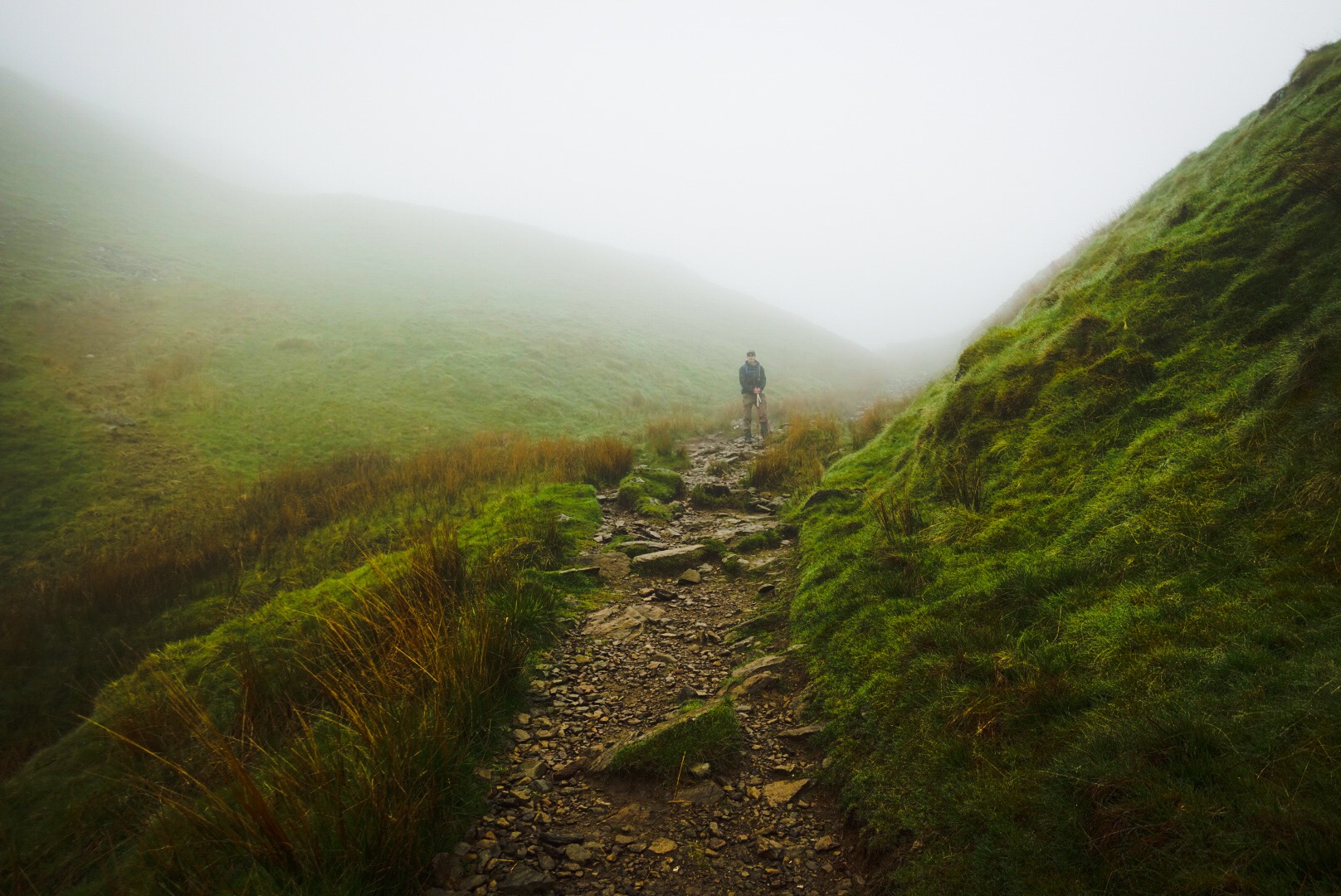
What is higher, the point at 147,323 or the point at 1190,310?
the point at 1190,310

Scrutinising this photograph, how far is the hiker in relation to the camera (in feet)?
59.8

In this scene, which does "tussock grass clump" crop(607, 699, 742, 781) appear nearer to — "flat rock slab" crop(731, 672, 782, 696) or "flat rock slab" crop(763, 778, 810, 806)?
"flat rock slab" crop(763, 778, 810, 806)

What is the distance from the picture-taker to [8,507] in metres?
11.3

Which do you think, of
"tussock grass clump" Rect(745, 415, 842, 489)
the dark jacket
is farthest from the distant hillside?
"tussock grass clump" Rect(745, 415, 842, 489)

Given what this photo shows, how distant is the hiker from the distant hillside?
5589mm

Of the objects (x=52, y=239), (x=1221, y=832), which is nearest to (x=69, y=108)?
(x=52, y=239)

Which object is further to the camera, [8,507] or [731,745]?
[8,507]

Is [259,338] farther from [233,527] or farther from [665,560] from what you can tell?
[665,560]

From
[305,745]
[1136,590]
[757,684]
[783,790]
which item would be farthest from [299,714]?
[1136,590]

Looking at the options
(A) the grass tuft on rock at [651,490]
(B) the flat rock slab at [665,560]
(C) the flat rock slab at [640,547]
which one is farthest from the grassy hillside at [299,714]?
(A) the grass tuft on rock at [651,490]

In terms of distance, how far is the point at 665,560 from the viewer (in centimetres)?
814

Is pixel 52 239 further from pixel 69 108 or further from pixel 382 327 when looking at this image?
pixel 69 108

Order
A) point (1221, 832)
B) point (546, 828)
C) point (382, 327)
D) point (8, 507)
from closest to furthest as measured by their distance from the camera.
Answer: point (1221, 832) → point (546, 828) → point (8, 507) → point (382, 327)

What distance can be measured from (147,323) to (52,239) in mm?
9855
